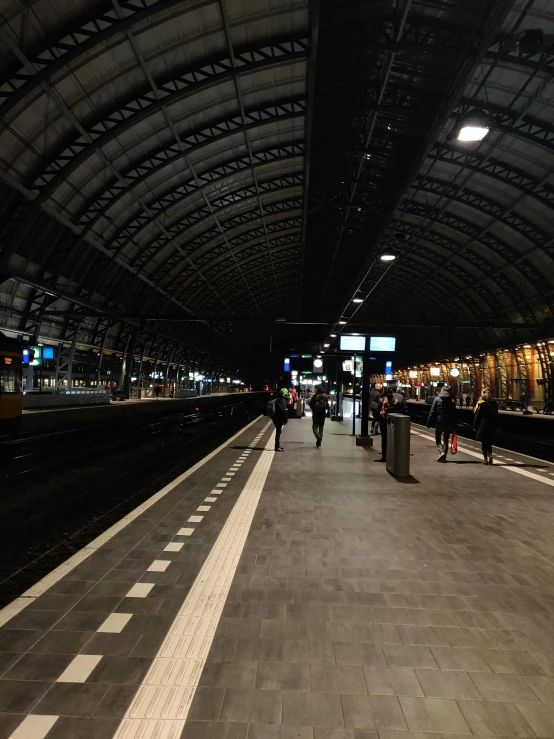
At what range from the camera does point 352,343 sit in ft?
52.2

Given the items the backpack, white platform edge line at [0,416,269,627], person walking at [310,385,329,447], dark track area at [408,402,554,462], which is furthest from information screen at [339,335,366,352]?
white platform edge line at [0,416,269,627]

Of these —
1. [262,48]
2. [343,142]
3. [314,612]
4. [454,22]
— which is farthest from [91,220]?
[314,612]

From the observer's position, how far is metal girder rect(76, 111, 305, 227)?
81.7ft

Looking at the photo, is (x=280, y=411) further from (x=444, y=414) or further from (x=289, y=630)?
(x=289, y=630)

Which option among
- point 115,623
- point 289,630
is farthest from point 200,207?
point 289,630

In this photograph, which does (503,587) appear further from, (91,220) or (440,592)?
(91,220)

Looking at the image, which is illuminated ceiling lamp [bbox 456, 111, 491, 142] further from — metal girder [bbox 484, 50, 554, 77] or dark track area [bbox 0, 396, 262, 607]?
metal girder [bbox 484, 50, 554, 77]

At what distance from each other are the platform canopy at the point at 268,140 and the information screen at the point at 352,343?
13.9 feet

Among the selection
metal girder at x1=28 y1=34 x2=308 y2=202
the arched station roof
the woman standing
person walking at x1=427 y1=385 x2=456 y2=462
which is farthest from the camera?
metal girder at x1=28 y1=34 x2=308 y2=202

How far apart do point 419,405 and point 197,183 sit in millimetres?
23609

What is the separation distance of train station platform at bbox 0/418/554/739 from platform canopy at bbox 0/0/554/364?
25.6 feet

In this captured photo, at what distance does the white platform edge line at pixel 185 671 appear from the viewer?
283 cm

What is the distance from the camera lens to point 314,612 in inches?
168

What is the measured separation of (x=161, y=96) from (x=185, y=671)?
23.7 meters
